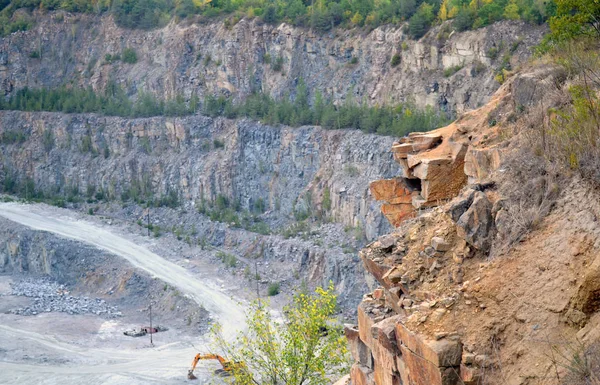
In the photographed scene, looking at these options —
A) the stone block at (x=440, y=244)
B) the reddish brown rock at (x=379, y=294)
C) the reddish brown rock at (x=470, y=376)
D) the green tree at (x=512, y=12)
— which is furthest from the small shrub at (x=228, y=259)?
the reddish brown rock at (x=470, y=376)

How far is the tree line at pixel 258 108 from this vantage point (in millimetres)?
57656

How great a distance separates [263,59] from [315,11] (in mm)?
5720

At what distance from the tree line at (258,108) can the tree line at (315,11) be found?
5945 millimetres

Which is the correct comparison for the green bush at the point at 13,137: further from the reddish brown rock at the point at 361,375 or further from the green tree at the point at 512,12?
the reddish brown rock at the point at 361,375

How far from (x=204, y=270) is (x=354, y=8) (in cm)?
2462

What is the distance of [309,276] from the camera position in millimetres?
53094

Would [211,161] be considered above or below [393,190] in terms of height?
below

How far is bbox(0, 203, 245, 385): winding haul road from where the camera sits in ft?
140

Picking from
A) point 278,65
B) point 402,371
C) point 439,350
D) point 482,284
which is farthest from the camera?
point 278,65

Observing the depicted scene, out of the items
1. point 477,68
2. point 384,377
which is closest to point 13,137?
point 477,68

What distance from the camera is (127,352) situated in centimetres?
4616

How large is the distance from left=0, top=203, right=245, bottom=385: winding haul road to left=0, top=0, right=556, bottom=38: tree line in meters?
22.3

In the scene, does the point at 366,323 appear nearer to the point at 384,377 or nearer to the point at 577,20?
the point at 384,377

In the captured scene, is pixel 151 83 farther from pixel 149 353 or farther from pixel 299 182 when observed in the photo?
pixel 149 353
